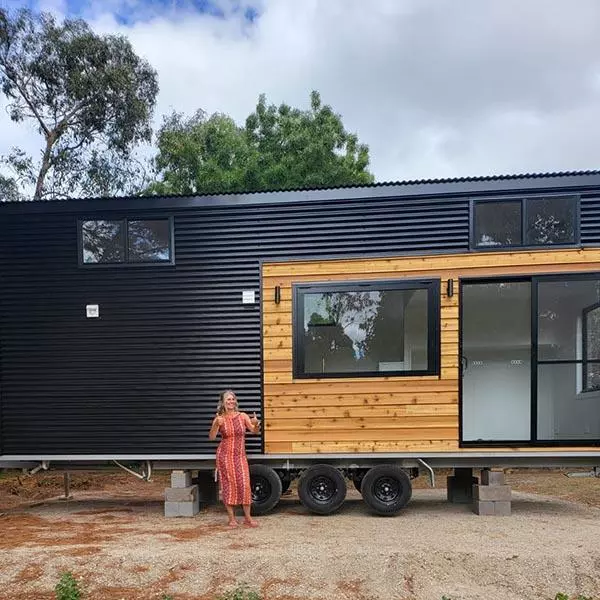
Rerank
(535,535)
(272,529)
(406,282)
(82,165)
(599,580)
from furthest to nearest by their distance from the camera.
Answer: (82,165) → (406,282) → (272,529) → (535,535) → (599,580)

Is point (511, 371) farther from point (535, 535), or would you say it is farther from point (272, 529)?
point (272, 529)

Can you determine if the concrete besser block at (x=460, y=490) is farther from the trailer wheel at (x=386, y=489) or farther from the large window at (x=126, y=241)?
the large window at (x=126, y=241)

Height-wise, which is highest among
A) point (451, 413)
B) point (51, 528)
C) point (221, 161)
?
point (221, 161)

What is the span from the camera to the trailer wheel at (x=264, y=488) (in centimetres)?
620

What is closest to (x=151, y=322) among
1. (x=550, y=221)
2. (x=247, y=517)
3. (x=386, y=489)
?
(x=247, y=517)

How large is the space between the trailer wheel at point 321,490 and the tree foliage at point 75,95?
10594 millimetres

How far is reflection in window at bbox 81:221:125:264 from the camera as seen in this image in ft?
21.1

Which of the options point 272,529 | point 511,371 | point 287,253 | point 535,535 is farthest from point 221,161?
point 535,535

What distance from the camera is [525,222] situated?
238 inches

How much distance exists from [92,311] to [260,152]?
8.33 metres

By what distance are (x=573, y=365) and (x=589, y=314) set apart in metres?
0.60

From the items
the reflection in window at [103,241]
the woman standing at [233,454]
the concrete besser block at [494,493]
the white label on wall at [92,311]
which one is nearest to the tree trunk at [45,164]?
the reflection in window at [103,241]

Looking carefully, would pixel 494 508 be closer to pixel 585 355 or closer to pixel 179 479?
pixel 585 355

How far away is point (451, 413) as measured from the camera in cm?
599
